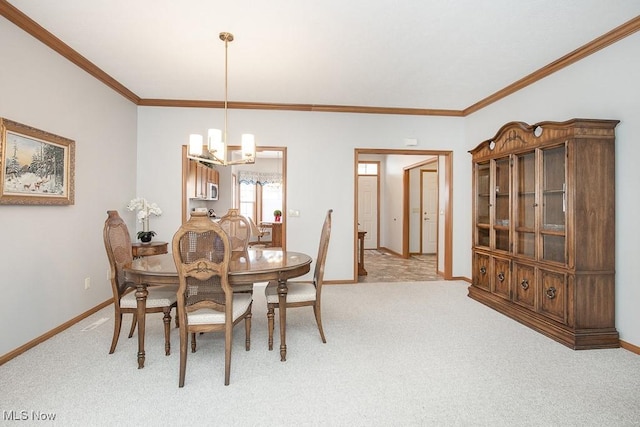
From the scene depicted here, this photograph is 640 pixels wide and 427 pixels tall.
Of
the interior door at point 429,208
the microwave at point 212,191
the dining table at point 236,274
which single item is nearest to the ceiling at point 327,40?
the dining table at point 236,274

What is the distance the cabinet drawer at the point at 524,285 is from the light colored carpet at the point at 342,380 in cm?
27

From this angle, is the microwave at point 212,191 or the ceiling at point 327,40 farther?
the microwave at point 212,191

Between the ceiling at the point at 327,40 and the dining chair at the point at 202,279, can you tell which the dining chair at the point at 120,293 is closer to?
the dining chair at the point at 202,279

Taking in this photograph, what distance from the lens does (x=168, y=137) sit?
4492 millimetres

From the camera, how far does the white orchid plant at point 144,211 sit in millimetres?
4023

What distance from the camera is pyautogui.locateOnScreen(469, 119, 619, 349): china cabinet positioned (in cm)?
268

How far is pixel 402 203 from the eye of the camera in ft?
24.4

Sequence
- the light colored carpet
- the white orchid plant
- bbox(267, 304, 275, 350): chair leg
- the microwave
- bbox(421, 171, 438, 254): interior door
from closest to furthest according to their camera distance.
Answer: the light colored carpet < bbox(267, 304, 275, 350): chair leg < the white orchid plant < the microwave < bbox(421, 171, 438, 254): interior door

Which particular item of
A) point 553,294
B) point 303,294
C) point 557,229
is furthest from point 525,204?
point 303,294

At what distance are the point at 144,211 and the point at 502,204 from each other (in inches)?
172

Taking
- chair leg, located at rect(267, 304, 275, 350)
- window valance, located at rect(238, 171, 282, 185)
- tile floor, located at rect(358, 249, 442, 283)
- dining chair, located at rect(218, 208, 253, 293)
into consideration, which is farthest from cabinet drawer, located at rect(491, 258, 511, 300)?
window valance, located at rect(238, 171, 282, 185)

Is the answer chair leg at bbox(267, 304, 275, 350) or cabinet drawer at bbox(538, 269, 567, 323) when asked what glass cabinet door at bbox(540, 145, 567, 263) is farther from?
chair leg at bbox(267, 304, 275, 350)

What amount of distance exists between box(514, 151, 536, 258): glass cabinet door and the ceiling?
105cm

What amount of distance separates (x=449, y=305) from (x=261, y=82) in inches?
136
